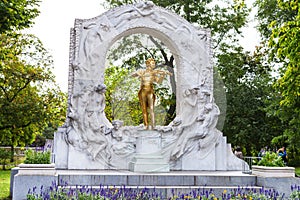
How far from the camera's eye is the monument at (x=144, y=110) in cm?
1023

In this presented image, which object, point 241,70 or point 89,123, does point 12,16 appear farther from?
point 241,70

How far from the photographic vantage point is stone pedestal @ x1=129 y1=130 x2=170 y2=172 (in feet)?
30.2

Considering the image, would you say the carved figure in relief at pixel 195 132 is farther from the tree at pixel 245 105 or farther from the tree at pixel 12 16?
the tree at pixel 245 105

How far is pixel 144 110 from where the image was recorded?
408 inches

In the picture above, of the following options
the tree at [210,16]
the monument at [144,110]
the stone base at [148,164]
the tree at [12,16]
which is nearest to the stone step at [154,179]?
the stone base at [148,164]

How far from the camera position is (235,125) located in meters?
19.3

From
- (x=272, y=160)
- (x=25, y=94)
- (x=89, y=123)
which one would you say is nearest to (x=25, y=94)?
(x=25, y=94)

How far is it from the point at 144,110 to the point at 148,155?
1.45m

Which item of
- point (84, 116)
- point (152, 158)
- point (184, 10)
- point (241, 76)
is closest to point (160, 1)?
point (184, 10)

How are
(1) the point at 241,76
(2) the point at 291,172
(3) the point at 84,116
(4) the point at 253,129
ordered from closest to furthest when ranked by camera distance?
(2) the point at 291,172 < (3) the point at 84,116 < (4) the point at 253,129 < (1) the point at 241,76

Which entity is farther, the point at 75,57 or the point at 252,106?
the point at 252,106

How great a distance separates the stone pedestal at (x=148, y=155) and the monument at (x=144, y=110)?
0.03 meters

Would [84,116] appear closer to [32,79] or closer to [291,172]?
[291,172]

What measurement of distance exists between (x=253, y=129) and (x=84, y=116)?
11.6 m
